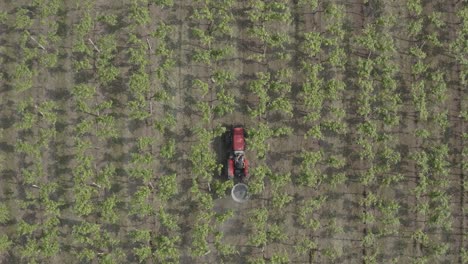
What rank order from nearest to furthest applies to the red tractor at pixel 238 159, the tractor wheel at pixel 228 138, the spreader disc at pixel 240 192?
1. the red tractor at pixel 238 159
2. the spreader disc at pixel 240 192
3. the tractor wheel at pixel 228 138

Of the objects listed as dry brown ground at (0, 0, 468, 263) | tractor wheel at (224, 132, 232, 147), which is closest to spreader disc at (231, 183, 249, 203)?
dry brown ground at (0, 0, 468, 263)

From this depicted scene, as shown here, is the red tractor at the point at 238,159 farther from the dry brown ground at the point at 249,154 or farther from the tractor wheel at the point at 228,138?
the dry brown ground at the point at 249,154

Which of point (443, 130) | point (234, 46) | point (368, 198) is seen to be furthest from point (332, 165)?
point (234, 46)

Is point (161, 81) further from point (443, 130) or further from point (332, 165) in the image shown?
point (443, 130)

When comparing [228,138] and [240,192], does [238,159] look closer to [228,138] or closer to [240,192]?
[228,138]

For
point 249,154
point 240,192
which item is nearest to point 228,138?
point 249,154

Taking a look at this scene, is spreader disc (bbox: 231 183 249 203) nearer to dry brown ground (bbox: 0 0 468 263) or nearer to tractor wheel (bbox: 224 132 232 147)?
dry brown ground (bbox: 0 0 468 263)

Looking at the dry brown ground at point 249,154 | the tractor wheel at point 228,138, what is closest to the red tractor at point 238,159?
the tractor wheel at point 228,138

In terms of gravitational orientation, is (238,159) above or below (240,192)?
above
